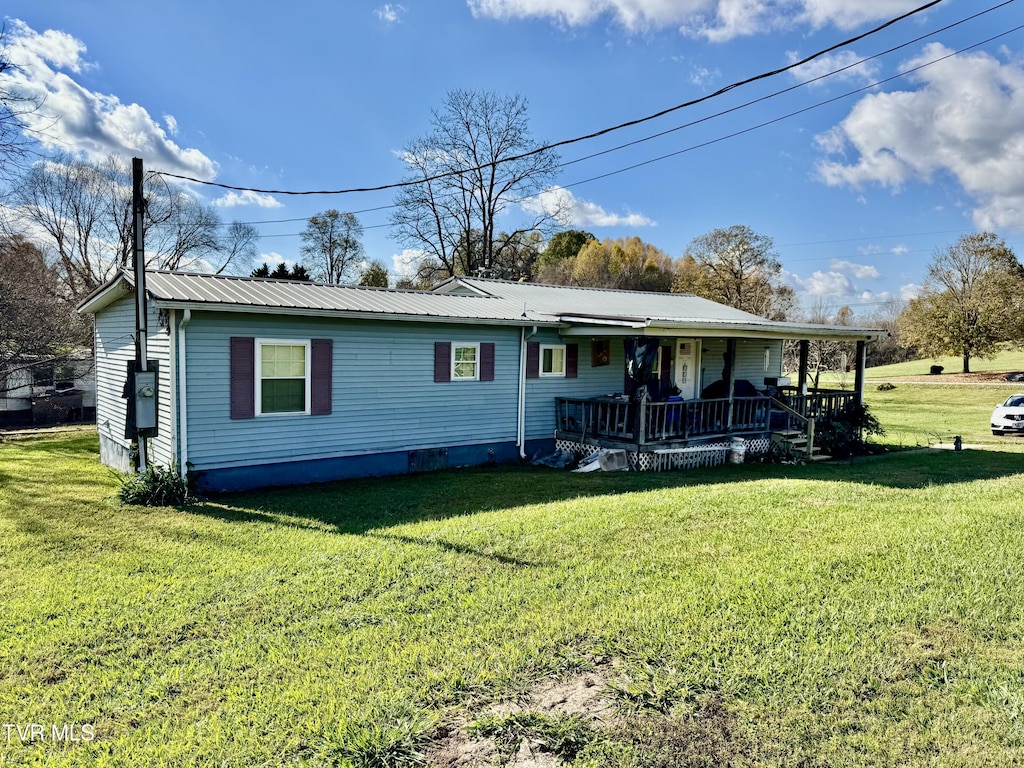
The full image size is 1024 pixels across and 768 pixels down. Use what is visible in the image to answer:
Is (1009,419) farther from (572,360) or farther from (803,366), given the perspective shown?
(572,360)

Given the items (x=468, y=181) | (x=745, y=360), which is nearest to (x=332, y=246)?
(x=468, y=181)

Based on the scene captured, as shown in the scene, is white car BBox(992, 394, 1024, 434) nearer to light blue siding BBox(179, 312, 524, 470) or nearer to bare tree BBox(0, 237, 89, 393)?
light blue siding BBox(179, 312, 524, 470)

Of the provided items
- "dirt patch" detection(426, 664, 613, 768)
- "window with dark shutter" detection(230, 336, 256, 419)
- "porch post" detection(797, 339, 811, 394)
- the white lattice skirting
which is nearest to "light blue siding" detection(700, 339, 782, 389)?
"porch post" detection(797, 339, 811, 394)

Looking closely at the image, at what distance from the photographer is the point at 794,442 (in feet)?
43.3

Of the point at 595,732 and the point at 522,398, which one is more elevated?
the point at 522,398

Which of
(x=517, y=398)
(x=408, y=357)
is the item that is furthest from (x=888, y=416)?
(x=408, y=357)

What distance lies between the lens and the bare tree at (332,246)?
4222 centimetres

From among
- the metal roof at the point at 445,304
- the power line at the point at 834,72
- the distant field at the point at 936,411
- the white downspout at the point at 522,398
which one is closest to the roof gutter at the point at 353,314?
the metal roof at the point at 445,304

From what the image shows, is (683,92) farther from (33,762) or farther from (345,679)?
(33,762)

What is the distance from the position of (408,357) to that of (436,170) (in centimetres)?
2599

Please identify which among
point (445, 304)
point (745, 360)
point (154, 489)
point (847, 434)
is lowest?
point (154, 489)

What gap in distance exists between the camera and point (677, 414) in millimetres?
12617

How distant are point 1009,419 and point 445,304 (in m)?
18.4

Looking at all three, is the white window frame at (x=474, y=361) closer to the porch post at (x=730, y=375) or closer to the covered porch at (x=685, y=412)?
the covered porch at (x=685, y=412)
